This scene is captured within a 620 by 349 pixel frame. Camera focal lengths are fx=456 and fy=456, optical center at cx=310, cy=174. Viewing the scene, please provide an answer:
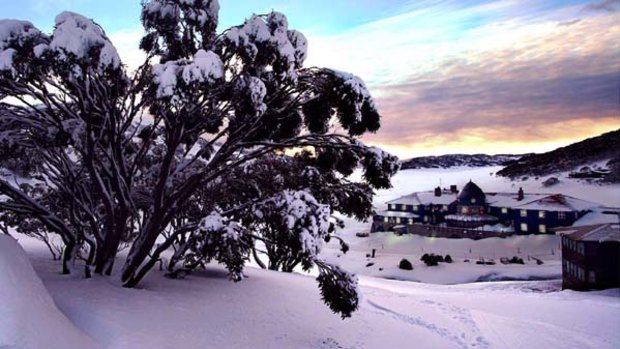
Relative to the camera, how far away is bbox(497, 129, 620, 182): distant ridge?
69.4 m

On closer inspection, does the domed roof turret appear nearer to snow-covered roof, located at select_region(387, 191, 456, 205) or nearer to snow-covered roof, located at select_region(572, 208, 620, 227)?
snow-covered roof, located at select_region(387, 191, 456, 205)

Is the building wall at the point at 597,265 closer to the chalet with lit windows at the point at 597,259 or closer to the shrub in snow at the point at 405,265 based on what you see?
the chalet with lit windows at the point at 597,259

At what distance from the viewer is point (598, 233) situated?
27672 millimetres

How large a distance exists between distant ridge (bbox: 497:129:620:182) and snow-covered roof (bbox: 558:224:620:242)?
1631 inches

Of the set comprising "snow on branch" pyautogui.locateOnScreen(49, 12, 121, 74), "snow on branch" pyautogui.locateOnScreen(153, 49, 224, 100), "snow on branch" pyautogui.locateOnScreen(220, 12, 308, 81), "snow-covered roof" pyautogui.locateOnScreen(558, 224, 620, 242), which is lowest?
"snow-covered roof" pyautogui.locateOnScreen(558, 224, 620, 242)

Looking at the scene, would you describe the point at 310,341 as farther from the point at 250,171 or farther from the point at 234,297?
the point at 250,171

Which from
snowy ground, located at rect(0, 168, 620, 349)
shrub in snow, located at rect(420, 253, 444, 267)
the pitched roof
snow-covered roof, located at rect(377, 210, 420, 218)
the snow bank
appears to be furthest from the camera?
snow-covered roof, located at rect(377, 210, 420, 218)

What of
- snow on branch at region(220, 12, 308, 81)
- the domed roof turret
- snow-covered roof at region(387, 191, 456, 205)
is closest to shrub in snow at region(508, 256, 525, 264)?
the domed roof turret

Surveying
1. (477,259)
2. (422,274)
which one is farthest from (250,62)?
(477,259)

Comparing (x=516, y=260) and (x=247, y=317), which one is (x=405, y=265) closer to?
(x=516, y=260)

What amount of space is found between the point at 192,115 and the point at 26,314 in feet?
16.4

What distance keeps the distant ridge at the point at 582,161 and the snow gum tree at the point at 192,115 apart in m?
66.2

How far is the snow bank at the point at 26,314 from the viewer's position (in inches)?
212

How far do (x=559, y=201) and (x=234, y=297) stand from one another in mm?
46841
